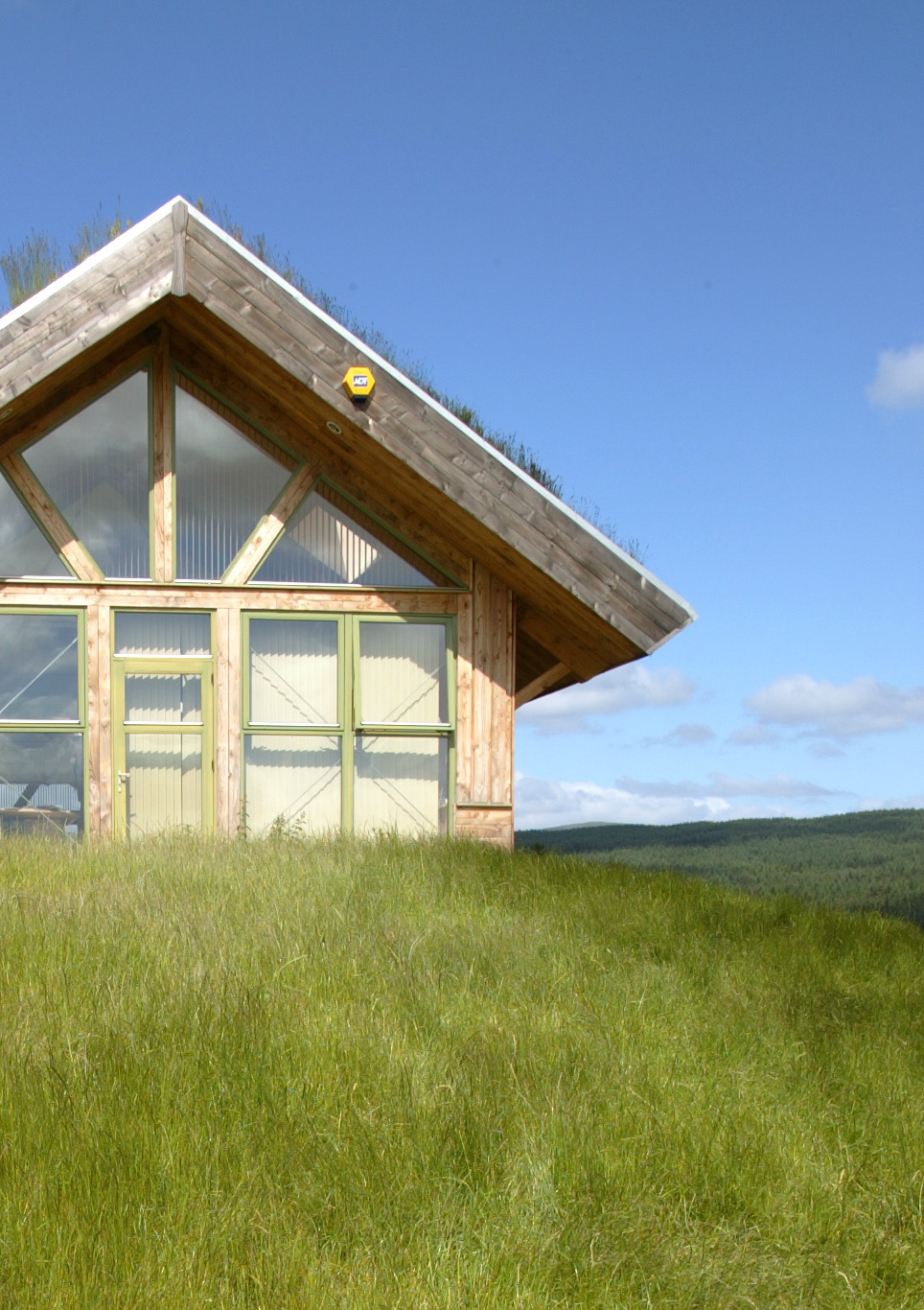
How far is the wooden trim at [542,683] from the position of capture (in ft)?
41.1

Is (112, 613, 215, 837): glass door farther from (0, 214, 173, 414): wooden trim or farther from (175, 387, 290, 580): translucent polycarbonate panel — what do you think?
(0, 214, 173, 414): wooden trim

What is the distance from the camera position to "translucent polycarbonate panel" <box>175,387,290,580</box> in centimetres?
1080

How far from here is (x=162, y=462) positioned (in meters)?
10.7

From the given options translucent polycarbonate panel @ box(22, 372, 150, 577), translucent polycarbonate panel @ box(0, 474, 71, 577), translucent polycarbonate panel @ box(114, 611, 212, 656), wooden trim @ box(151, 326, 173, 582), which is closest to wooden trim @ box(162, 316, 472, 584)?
wooden trim @ box(151, 326, 173, 582)

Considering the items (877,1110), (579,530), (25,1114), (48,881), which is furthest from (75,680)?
(877,1110)

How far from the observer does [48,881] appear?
796cm

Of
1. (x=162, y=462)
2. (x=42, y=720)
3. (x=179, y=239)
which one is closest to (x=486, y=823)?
(x=42, y=720)

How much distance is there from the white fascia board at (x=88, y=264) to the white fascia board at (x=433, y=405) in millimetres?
280

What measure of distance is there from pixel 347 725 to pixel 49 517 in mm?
3207

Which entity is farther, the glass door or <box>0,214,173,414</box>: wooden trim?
the glass door

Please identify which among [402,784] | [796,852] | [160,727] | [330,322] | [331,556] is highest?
[330,322]

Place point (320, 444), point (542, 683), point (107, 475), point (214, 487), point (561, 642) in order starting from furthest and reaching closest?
point (542, 683) → point (561, 642) → point (320, 444) → point (214, 487) → point (107, 475)

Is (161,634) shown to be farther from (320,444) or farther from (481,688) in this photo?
(481,688)

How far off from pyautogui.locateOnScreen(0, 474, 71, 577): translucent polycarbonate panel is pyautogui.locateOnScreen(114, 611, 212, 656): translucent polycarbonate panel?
2.27 feet
